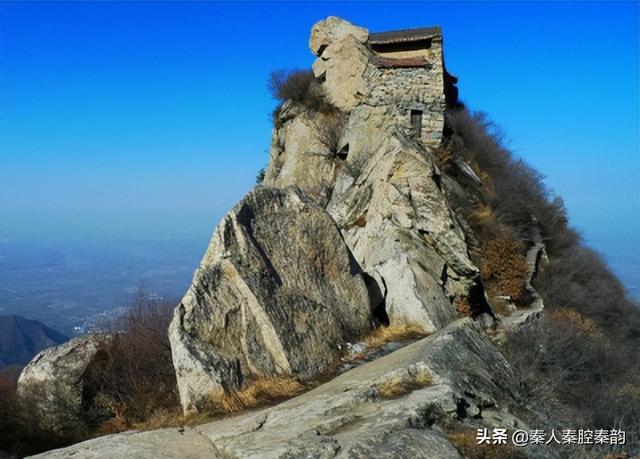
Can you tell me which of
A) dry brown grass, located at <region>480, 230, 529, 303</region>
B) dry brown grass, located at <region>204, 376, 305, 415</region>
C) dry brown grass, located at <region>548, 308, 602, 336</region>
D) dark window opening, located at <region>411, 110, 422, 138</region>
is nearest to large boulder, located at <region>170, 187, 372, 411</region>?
dry brown grass, located at <region>204, 376, 305, 415</region>

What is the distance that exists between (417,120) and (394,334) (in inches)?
468

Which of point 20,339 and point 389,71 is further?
point 20,339

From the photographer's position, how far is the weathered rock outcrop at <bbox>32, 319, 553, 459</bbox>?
5.47 m

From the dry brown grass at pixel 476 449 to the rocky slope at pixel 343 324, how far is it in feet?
0.45

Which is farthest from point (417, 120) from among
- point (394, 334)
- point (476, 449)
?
point (476, 449)

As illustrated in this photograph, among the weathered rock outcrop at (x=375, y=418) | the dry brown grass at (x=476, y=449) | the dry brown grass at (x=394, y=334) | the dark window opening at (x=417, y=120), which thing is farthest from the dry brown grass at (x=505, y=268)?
the dry brown grass at (x=476, y=449)

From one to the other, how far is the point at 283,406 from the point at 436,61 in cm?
1675

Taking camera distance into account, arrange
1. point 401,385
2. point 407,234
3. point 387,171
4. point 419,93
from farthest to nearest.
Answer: point 419,93
point 387,171
point 407,234
point 401,385

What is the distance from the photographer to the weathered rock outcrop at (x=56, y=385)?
9.21 metres

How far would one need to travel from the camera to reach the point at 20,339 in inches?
2505

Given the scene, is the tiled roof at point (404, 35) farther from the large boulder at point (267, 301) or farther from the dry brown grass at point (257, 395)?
the dry brown grass at point (257, 395)

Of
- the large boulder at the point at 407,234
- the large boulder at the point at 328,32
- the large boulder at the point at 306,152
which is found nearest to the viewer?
the large boulder at the point at 407,234

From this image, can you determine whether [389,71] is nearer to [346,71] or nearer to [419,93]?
[419,93]

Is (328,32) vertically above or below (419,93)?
above
